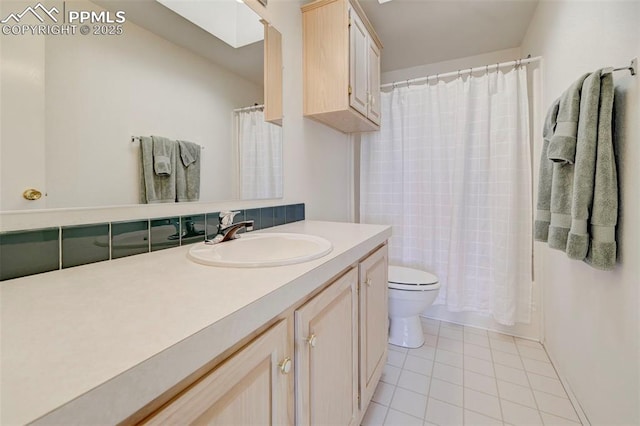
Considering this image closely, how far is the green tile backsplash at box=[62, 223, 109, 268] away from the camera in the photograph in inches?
28.0

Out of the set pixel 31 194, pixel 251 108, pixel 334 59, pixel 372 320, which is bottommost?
pixel 372 320

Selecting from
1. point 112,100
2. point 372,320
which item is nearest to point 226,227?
point 112,100

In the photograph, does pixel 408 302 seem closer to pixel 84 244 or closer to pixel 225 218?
pixel 225 218

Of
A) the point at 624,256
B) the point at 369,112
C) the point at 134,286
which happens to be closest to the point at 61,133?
the point at 134,286

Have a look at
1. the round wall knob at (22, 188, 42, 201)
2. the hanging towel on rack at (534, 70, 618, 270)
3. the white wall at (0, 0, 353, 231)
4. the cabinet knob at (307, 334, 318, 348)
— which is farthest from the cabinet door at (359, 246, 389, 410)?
the round wall knob at (22, 188, 42, 201)

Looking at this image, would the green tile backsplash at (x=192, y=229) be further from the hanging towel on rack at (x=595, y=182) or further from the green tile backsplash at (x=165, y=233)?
the hanging towel on rack at (x=595, y=182)

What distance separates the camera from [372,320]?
1.25m

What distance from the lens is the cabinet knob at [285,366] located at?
2.01ft

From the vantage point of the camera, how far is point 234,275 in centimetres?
64

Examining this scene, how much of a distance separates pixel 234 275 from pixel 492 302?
2.01m

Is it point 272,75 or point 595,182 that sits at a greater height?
point 272,75

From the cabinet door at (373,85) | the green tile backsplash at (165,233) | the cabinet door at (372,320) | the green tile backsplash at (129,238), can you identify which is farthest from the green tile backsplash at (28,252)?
the cabinet door at (373,85)

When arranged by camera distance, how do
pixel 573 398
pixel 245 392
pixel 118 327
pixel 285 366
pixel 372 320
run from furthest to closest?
pixel 573 398, pixel 372 320, pixel 285 366, pixel 245 392, pixel 118 327

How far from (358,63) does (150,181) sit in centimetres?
138
